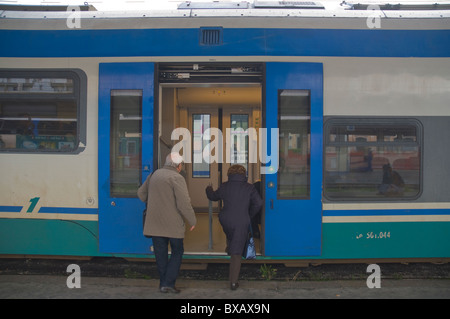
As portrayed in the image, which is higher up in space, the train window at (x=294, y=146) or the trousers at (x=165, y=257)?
the train window at (x=294, y=146)

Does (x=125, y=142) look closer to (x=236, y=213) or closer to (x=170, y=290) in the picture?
(x=236, y=213)

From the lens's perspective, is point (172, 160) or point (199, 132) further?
point (199, 132)

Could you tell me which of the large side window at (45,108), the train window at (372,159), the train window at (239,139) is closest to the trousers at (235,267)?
the train window at (372,159)

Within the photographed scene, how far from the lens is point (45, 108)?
5.81 m

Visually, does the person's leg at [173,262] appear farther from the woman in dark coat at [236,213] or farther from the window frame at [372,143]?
the window frame at [372,143]

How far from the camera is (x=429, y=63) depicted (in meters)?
5.81

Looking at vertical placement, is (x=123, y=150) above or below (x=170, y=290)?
above

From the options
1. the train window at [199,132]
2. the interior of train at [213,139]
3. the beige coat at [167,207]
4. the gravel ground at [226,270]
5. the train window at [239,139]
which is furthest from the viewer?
the train window at [199,132]

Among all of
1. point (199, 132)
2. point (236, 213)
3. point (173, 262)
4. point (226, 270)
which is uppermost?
point (199, 132)

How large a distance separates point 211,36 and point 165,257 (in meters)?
3.01

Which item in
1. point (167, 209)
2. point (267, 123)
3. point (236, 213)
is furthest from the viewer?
point (267, 123)

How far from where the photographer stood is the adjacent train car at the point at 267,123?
5.70 m

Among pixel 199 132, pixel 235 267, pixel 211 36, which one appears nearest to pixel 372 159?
pixel 235 267

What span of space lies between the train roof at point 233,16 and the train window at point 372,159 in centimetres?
140
